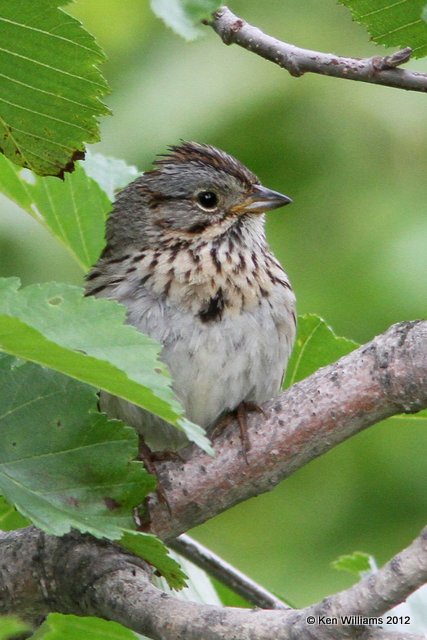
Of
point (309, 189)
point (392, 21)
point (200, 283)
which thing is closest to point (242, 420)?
point (200, 283)

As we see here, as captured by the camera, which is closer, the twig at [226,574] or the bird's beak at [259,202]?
the twig at [226,574]

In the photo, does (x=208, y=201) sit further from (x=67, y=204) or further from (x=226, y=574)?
(x=226, y=574)

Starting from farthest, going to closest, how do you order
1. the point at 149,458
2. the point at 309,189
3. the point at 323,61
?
the point at 309,189 → the point at 149,458 → the point at 323,61

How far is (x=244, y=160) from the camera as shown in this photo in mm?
6754

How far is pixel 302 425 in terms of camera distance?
311 cm

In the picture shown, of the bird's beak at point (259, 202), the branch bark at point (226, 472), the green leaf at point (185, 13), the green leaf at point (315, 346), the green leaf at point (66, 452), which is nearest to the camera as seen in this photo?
the green leaf at point (185, 13)

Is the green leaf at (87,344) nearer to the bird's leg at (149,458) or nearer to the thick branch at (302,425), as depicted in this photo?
the thick branch at (302,425)

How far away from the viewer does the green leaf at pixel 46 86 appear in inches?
102

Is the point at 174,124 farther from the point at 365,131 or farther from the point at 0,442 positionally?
the point at 0,442

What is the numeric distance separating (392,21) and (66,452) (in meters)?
1.03

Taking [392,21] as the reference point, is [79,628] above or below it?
below

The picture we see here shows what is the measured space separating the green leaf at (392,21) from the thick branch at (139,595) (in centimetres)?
94

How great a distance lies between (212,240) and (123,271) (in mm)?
330

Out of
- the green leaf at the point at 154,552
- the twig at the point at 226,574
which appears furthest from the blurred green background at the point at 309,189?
the green leaf at the point at 154,552
